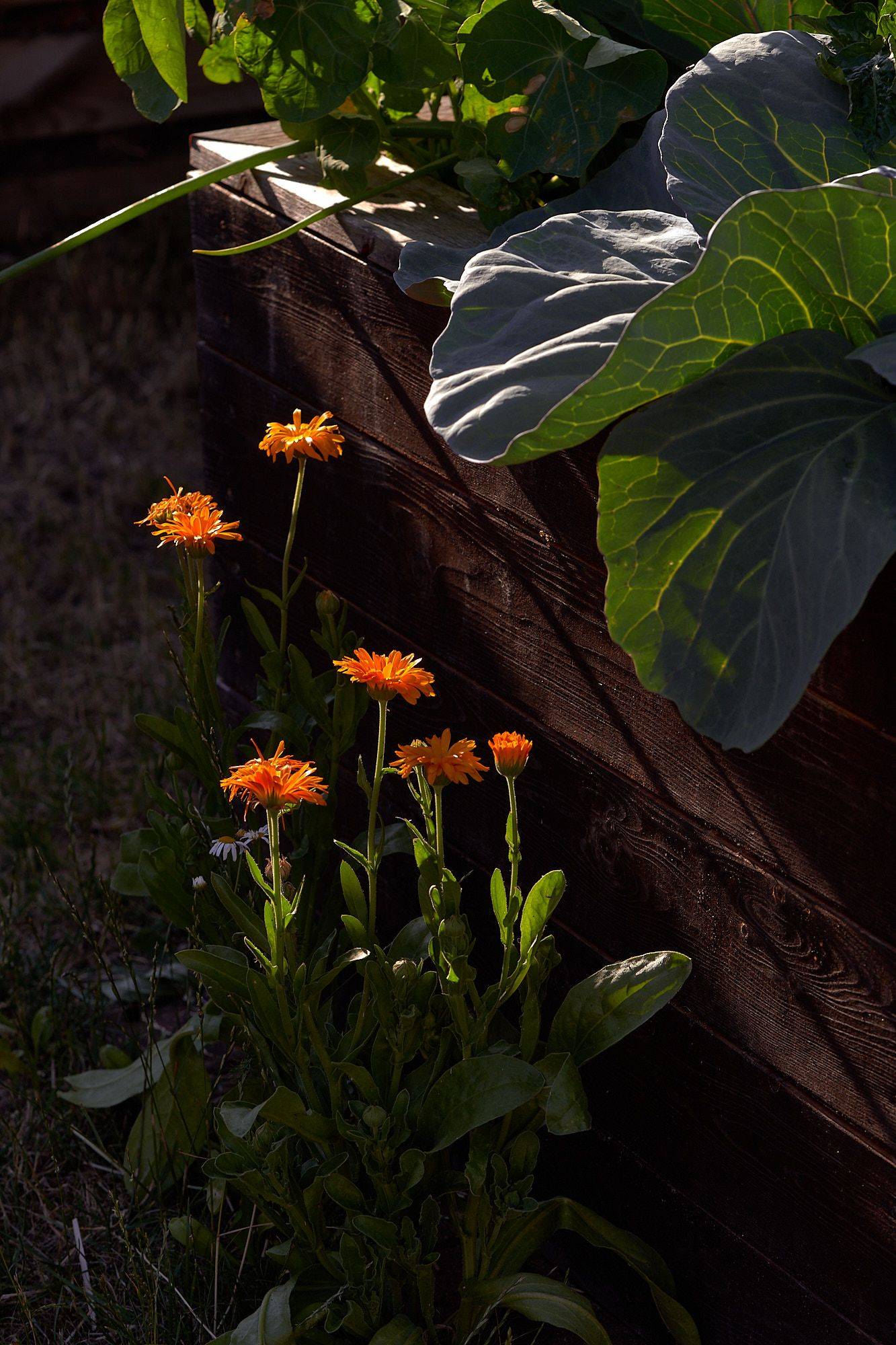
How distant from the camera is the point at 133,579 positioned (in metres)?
2.73

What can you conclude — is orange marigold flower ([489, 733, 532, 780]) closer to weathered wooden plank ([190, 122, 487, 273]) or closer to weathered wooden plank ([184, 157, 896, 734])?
weathered wooden plank ([184, 157, 896, 734])

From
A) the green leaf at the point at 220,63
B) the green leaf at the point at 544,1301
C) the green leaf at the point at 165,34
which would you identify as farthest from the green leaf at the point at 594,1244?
the green leaf at the point at 220,63

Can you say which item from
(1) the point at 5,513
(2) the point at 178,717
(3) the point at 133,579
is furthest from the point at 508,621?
(1) the point at 5,513

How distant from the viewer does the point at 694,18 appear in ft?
4.08

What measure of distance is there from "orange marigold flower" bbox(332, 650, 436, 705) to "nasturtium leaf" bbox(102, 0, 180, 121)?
27.0 inches

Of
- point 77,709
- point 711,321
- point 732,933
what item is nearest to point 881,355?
point 711,321

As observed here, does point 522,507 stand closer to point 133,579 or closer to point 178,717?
point 178,717

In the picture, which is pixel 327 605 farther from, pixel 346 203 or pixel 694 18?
pixel 694 18

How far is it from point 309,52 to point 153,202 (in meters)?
0.22

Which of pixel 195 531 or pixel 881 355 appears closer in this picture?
pixel 881 355

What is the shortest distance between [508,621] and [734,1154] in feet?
1.69

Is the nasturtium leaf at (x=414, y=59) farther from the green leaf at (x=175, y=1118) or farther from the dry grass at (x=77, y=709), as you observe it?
the green leaf at (x=175, y=1118)

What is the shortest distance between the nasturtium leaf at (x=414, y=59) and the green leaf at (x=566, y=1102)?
95cm

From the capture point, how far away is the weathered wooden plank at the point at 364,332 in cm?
116
